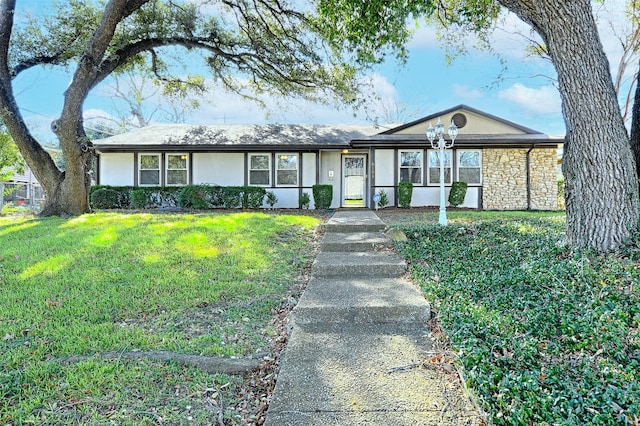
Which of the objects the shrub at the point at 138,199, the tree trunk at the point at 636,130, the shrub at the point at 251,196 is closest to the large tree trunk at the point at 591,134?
the tree trunk at the point at 636,130

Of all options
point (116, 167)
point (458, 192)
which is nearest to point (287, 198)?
point (458, 192)

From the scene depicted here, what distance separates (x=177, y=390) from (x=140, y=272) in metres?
2.53

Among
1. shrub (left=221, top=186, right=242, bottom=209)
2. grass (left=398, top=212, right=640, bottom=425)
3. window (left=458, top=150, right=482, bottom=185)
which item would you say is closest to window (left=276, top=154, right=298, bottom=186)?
shrub (left=221, top=186, right=242, bottom=209)

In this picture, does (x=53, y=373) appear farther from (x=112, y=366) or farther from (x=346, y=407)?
(x=346, y=407)

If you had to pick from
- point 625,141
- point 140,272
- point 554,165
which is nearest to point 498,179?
point 554,165

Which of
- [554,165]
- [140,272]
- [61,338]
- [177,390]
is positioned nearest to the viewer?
[177,390]

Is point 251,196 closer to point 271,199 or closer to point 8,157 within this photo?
point 271,199

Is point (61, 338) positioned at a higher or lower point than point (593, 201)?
lower

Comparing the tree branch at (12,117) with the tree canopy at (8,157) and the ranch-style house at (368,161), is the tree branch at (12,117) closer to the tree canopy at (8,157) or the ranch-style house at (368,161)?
the tree canopy at (8,157)

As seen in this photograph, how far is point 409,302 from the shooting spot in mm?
3260

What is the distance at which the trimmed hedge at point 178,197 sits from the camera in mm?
12305

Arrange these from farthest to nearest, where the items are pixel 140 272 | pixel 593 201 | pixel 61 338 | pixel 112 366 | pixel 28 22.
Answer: pixel 28 22 → pixel 140 272 → pixel 593 201 → pixel 61 338 → pixel 112 366

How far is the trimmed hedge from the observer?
1230 cm

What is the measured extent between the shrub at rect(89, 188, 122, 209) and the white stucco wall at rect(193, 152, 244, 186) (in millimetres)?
2842
